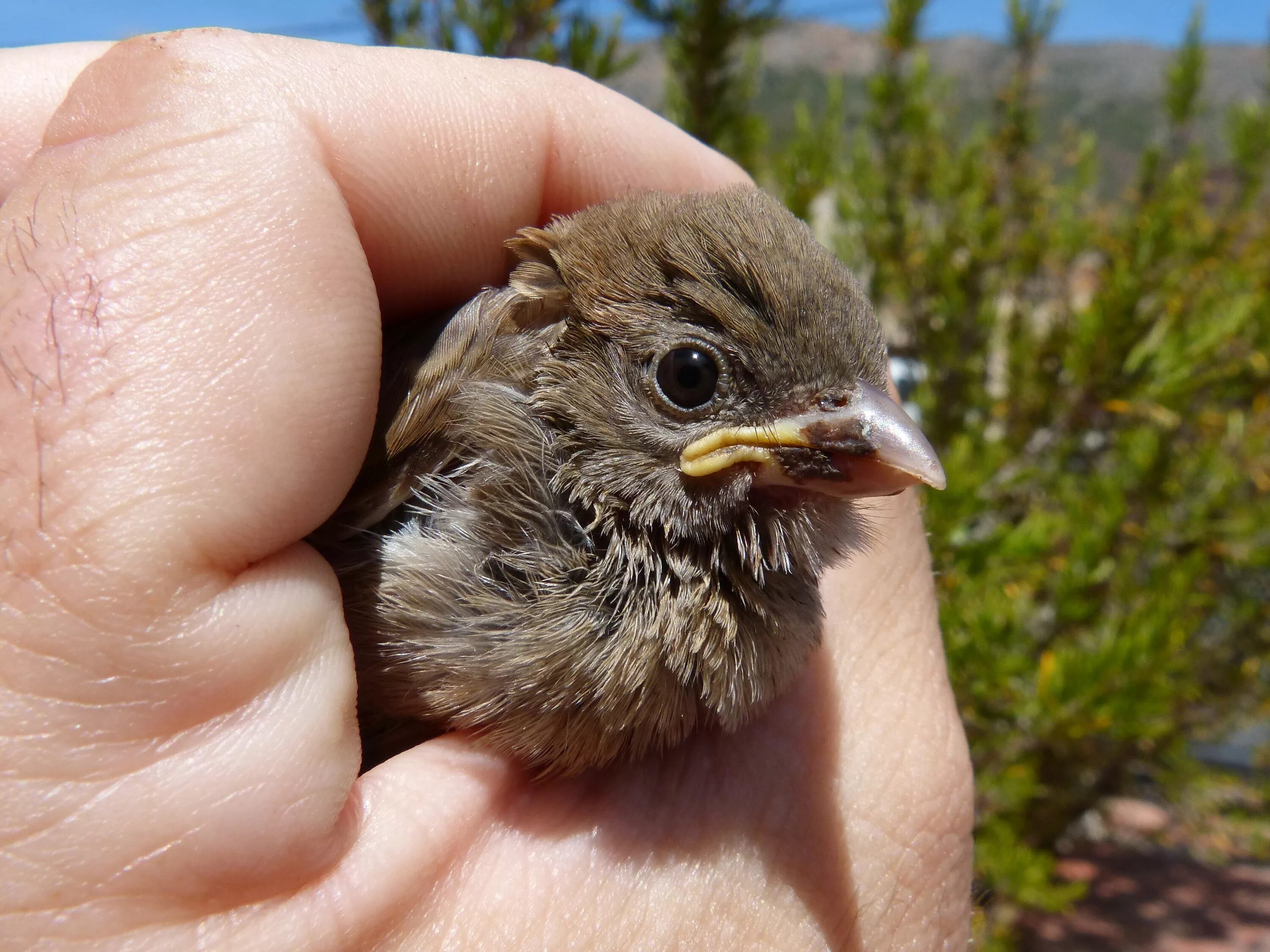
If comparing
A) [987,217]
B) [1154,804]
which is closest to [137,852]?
[987,217]

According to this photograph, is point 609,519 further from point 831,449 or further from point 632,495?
point 831,449

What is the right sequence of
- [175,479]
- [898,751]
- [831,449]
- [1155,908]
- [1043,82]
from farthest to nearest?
[1155,908]
[1043,82]
[898,751]
[831,449]
[175,479]

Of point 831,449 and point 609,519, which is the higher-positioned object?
point 831,449

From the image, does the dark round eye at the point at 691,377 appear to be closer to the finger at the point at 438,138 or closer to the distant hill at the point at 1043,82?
the finger at the point at 438,138

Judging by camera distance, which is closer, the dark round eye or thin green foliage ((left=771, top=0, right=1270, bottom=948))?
the dark round eye

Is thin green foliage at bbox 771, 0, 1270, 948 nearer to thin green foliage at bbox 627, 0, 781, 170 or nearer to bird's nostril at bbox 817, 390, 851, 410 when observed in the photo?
thin green foliage at bbox 627, 0, 781, 170

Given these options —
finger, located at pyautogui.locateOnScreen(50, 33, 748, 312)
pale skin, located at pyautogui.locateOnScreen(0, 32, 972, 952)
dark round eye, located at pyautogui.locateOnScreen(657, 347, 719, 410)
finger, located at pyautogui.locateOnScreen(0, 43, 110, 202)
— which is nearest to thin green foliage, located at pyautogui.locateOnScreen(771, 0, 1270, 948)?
pale skin, located at pyautogui.locateOnScreen(0, 32, 972, 952)

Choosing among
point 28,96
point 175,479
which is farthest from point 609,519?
point 28,96

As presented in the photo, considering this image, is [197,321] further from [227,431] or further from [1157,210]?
[1157,210]

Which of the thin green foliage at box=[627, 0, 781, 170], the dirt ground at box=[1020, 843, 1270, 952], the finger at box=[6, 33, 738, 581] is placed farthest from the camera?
the dirt ground at box=[1020, 843, 1270, 952]
